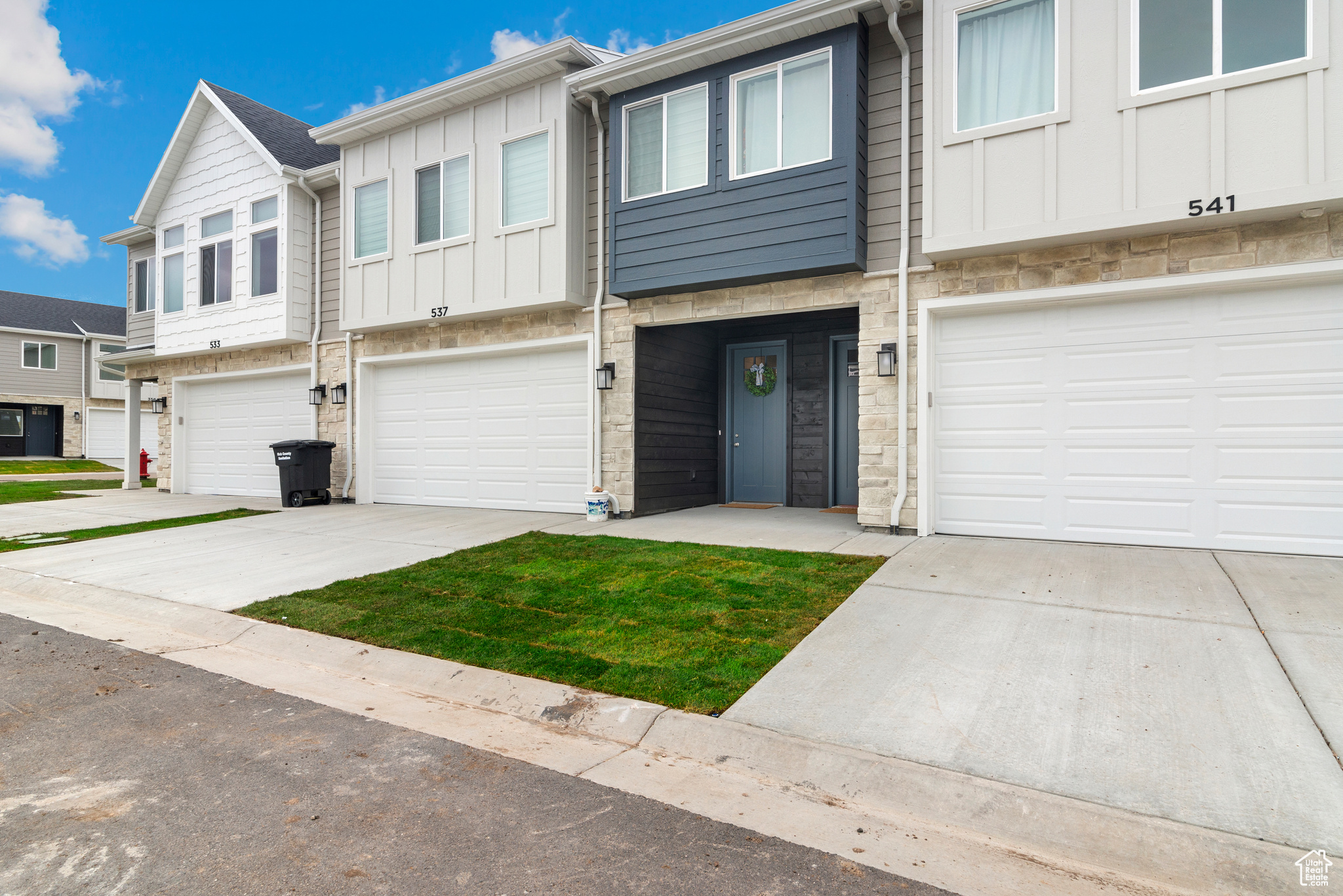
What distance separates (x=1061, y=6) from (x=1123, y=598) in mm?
5094

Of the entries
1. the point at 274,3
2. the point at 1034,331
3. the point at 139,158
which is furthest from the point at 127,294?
the point at 139,158

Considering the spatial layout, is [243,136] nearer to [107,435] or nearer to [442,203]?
[442,203]

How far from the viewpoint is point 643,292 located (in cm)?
859

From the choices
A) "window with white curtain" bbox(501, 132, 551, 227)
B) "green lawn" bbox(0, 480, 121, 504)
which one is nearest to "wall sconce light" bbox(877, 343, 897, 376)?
"window with white curtain" bbox(501, 132, 551, 227)

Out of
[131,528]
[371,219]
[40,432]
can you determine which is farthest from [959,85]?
[40,432]

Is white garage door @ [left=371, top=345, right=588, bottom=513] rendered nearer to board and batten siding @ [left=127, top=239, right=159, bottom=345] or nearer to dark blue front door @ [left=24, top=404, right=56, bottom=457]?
board and batten siding @ [left=127, top=239, right=159, bottom=345]

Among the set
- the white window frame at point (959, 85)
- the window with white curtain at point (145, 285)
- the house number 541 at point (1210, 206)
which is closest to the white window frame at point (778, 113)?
the white window frame at point (959, 85)

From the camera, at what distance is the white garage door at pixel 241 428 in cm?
1233

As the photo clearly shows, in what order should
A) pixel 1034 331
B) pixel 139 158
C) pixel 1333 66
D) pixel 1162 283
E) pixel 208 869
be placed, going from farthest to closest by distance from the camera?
pixel 139 158 → pixel 1034 331 → pixel 1162 283 → pixel 1333 66 → pixel 208 869

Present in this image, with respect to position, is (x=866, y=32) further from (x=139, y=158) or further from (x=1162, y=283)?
(x=139, y=158)

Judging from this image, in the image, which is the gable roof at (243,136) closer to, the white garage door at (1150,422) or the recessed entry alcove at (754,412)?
the recessed entry alcove at (754,412)

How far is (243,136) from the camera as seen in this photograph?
11898 millimetres

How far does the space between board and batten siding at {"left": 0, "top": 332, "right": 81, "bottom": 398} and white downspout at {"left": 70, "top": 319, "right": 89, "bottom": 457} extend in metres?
0.11

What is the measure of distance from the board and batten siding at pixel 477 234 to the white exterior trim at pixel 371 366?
1.60 feet
